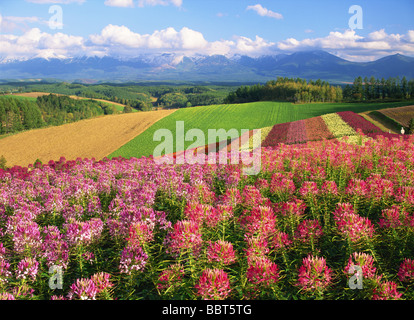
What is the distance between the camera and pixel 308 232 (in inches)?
153

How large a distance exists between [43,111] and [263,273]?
146986 millimetres

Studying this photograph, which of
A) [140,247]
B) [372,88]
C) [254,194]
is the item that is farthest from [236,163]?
[372,88]

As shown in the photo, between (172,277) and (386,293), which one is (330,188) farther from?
(172,277)

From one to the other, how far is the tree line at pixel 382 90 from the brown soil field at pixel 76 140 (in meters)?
80.5

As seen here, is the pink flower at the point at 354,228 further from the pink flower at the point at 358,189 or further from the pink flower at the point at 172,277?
the pink flower at the point at 172,277

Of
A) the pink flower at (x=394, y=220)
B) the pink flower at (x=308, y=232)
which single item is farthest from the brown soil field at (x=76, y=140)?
the pink flower at (x=394, y=220)

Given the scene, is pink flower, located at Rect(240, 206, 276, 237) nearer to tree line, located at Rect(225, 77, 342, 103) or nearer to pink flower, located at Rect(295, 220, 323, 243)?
pink flower, located at Rect(295, 220, 323, 243)

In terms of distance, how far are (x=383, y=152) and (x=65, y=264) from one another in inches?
381

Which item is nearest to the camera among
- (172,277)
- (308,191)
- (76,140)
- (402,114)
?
(172,277)

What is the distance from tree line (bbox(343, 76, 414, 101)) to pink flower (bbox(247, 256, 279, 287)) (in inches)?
4246

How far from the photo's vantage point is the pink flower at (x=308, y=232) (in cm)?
388

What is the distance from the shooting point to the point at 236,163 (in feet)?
26.3

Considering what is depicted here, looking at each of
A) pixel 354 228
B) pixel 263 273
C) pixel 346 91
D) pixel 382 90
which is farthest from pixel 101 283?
pixel 346 91

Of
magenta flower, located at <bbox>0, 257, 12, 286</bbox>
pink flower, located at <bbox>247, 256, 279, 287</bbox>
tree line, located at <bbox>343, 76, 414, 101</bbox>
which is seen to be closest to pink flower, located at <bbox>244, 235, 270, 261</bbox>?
pink flower, located at <bbox>247, 256, 279, 287</bbox>
